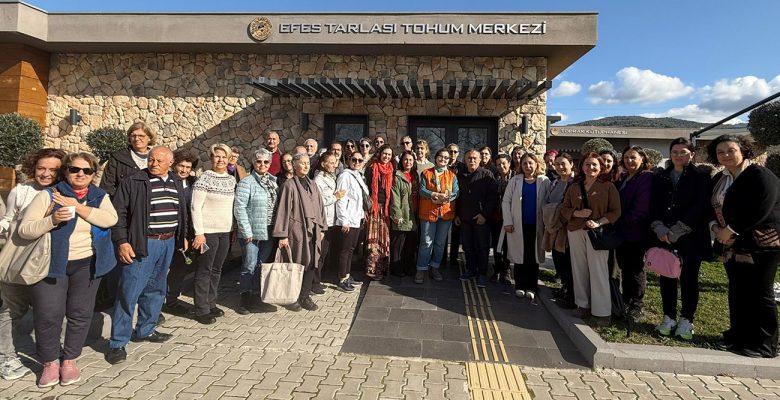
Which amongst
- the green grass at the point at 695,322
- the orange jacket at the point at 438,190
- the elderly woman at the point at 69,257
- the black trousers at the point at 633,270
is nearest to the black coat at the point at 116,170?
the elderly woman at the point at 69,257

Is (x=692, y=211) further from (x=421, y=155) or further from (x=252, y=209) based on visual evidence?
(x=252, y=209)

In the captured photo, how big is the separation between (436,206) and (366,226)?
42.5 inches

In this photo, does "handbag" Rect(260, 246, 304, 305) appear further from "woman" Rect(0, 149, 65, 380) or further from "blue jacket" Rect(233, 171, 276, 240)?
"woman" Rect(0, 149, 65, 380)

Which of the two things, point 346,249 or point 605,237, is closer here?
point 605,237

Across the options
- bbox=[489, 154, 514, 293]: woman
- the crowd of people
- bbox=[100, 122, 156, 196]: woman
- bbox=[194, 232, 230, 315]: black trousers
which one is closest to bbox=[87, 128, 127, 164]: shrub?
the crowd of people

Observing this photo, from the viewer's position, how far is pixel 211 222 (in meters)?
4.11

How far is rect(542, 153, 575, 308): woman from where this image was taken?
15.1 ft

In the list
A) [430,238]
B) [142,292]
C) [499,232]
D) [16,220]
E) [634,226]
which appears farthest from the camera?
[499,232]

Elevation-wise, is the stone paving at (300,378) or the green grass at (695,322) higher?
the green grass at (695,322)

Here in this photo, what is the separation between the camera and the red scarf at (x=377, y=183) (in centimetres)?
576

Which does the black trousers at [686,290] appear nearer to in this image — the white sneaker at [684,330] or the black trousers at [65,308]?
the white sneaker at [684,330]

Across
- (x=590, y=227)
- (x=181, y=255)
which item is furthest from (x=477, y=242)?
(x=181, y=255)

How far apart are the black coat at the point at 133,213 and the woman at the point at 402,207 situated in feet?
10.3

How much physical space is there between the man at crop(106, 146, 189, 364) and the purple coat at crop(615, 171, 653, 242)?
15.0 feet
